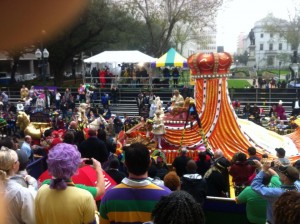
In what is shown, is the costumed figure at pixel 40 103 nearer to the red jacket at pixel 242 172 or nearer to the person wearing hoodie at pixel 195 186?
the red jacket at pixel 242 172

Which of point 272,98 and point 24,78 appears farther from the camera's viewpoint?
point 24,78

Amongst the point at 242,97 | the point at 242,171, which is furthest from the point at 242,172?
the point at 242,97

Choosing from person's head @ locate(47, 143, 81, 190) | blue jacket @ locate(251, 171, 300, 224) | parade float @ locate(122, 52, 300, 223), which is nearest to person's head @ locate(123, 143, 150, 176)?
person's head @ locate(47, 143, 81, 190)

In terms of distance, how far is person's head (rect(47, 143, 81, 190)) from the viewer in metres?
2.36

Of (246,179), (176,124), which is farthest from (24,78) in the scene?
(246,179)

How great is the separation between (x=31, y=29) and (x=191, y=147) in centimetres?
871

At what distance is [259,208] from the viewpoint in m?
3.95

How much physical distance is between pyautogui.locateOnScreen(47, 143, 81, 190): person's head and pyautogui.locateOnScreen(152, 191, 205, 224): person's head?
0.90 m

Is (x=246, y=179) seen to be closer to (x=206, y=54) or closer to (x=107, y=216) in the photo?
(x=107, y=216)

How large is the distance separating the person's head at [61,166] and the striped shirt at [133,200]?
0.98ft

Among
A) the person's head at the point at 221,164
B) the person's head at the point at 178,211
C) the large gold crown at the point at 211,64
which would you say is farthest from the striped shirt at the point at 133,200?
the large gold crown at the point at 211,64

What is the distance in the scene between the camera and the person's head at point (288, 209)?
5.25 ft

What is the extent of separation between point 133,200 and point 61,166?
51cm

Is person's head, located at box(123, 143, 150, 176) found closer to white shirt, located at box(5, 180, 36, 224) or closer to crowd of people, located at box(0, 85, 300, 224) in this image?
crowd of people, located at box(0, 85, 300, 224)
